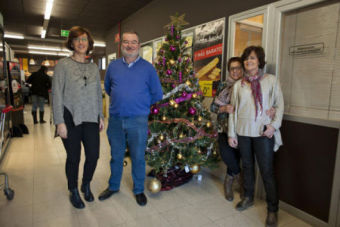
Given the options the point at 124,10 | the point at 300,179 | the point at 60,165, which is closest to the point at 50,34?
the point at 124,10

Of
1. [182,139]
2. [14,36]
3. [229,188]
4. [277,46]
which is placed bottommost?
[229,188]

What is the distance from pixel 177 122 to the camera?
2.47m

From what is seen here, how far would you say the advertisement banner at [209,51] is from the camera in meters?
2.87

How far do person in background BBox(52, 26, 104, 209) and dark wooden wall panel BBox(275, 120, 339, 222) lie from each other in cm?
173

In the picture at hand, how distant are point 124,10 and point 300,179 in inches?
186

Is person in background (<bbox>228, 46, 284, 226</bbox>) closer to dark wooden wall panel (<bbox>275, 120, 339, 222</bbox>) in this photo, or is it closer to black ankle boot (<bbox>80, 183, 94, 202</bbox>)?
dark wooden wall panel (<bbox>275, 120, 339, 222</bbox>)

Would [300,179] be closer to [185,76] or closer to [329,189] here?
[329,189]

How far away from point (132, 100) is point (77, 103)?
0.45 meters

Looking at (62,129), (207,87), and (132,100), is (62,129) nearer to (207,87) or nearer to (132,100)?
(132,100)

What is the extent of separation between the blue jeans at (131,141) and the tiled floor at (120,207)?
25 centimetres

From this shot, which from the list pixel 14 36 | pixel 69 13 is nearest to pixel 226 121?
pixel 69 13

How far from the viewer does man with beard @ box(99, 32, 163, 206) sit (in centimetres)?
202

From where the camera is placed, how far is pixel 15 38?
9.32m

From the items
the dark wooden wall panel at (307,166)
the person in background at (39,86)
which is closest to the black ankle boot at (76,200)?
the dark wooden wall panel at (307,166)
